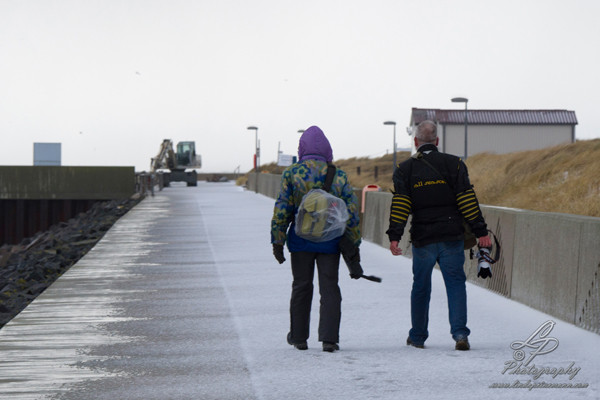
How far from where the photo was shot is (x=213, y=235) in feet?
73.2

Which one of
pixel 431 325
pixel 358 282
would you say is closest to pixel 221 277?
pixel 358 282

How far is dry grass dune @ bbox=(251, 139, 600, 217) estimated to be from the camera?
32.4 metres

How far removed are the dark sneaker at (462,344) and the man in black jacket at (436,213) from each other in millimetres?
75

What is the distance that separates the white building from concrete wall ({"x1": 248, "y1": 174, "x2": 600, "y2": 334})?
7085 centimetres

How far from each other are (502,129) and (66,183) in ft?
133

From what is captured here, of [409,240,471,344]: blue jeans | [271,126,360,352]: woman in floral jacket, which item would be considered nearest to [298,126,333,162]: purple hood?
[271,126,360,352]: woman in floral jacket

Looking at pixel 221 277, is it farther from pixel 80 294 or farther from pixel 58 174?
pixel 58 174

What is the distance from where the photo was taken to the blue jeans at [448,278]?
25.4ft

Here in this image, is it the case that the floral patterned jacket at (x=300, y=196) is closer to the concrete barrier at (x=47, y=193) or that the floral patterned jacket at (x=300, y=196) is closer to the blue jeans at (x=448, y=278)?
the blue jeans at (x=448, y=278)

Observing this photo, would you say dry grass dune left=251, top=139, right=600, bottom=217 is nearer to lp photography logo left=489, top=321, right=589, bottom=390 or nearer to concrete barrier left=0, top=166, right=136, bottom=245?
lp photography logo left=489, top=321, right=589, bottom=390

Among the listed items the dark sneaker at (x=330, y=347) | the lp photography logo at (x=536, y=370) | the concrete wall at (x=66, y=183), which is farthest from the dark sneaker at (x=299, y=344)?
the concrete wall at (x=66, y=183)

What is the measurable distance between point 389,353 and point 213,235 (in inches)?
575

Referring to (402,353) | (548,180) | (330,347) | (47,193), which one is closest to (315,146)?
(330,347)

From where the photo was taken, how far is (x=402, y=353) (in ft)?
26.1
